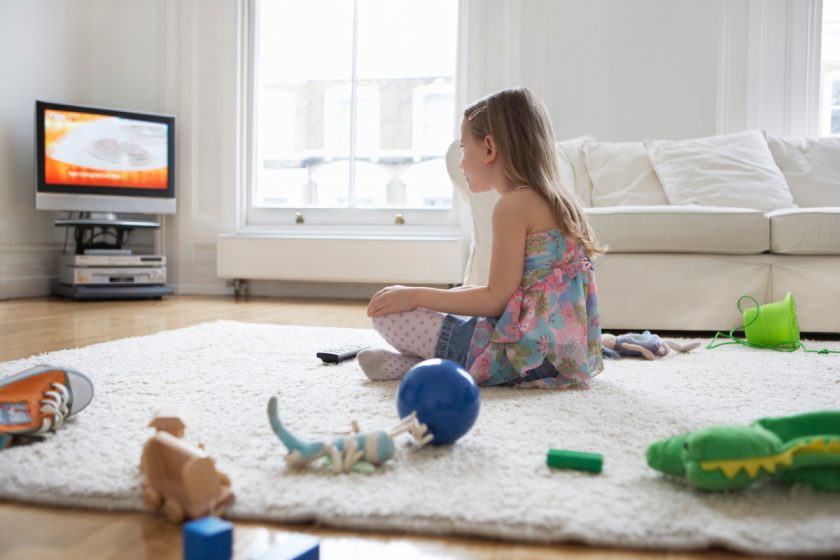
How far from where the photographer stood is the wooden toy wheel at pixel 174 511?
72cm

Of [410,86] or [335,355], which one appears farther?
[410,86]

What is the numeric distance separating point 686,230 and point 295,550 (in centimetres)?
213

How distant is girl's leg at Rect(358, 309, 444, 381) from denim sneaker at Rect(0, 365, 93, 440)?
58 cm

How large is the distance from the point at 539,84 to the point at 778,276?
6.16 ft

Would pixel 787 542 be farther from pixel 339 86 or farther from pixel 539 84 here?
pixel 339 86

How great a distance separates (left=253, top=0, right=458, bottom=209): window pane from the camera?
4.11 m

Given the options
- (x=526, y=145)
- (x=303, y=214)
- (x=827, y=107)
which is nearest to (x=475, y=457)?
(x=526, y=145)

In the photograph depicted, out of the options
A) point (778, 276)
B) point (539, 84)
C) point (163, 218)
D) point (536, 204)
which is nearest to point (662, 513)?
point (536, 204)

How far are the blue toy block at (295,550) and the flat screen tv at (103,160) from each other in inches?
142

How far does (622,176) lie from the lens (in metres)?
2.97

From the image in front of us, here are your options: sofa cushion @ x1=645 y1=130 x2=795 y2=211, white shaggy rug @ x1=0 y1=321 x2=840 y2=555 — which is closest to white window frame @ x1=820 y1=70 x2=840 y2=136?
sofa cushion @ x1=645 y1=130 x2=795 y2=211

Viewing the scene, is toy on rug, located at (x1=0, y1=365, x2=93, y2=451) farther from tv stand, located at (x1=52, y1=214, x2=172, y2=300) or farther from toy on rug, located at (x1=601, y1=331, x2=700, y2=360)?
tv stand, located at (x1=52, y1=214, x2=172, y2=300)

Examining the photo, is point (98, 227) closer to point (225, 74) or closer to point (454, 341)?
point (225, 74)

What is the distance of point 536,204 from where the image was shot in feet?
4.56
